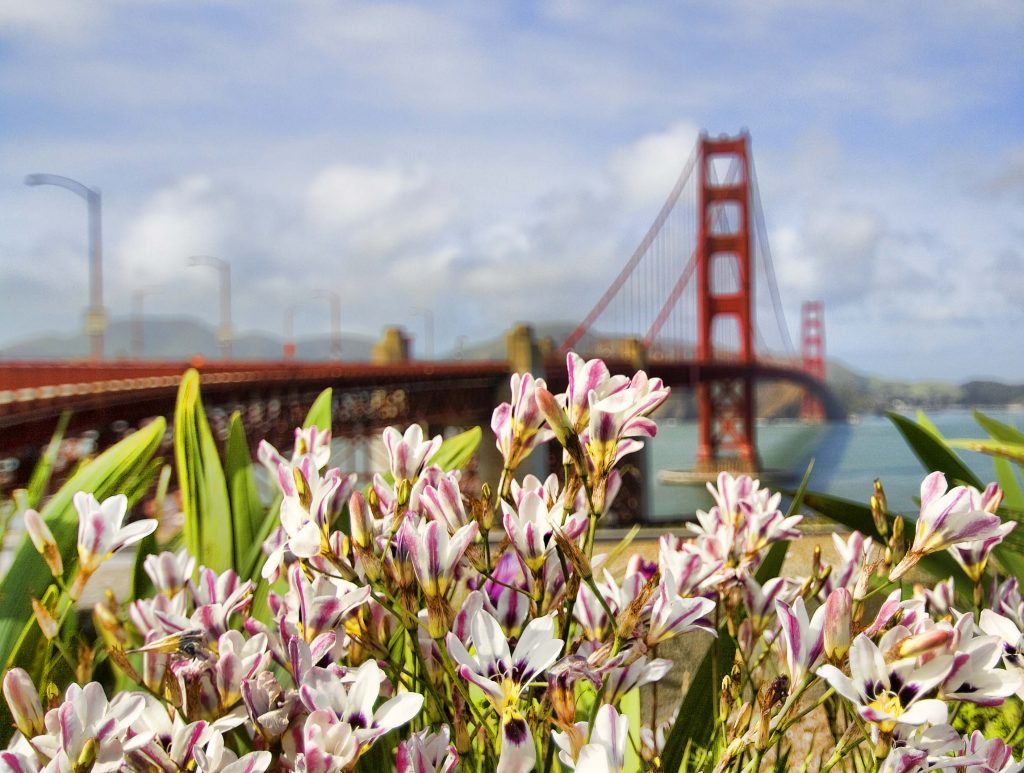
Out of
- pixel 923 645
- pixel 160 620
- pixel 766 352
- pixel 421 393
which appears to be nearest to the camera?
pixel 923 645

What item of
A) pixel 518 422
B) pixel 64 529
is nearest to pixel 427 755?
pixel 518 422

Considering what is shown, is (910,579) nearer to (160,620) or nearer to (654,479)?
(160,620)

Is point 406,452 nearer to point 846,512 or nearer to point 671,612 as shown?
point 671,612

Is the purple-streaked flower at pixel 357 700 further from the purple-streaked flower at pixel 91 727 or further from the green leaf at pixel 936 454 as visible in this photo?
the green leaf at pixel 936 454

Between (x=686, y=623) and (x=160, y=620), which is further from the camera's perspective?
(x=160, y=620)

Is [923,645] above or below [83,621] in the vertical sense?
above

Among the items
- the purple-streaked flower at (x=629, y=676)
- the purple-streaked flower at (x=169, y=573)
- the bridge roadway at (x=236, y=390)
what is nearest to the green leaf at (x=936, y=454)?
the purple-streaked flower at (x=629, y=676)

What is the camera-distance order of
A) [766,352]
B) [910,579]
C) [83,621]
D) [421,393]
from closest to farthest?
[910,579], [83,621], [421,393], [766,352]

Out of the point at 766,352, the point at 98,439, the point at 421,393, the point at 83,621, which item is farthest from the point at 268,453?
the point at 766,352
